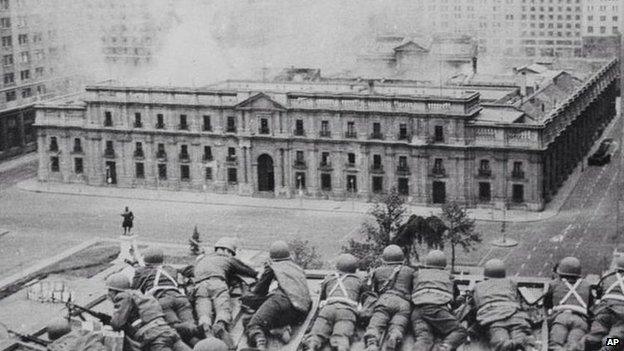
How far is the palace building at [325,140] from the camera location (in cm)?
11294

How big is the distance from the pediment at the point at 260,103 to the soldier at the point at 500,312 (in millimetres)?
96013

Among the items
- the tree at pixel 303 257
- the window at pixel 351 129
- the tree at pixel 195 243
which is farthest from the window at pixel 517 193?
the tree at pixel 195 243

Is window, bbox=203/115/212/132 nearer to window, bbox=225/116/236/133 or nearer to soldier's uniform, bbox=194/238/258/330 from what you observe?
window, bbox=225/116/236/133

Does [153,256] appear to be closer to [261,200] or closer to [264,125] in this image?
[261,200]

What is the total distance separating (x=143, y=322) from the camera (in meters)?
23.1

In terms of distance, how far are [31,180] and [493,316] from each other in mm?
118246

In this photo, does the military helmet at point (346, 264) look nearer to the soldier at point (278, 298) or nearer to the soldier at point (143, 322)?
the soldier at point (278, 298)

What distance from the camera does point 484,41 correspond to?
634 ft

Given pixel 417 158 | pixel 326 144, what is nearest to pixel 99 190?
pixel 326 144

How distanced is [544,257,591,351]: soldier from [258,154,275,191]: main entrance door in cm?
9873

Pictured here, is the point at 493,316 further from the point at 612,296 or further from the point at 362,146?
the point at 362,146

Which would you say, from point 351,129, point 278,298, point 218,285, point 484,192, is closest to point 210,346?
point 278,298

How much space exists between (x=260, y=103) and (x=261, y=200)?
1135 cm

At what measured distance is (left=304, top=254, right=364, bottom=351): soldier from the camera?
22.6 m
